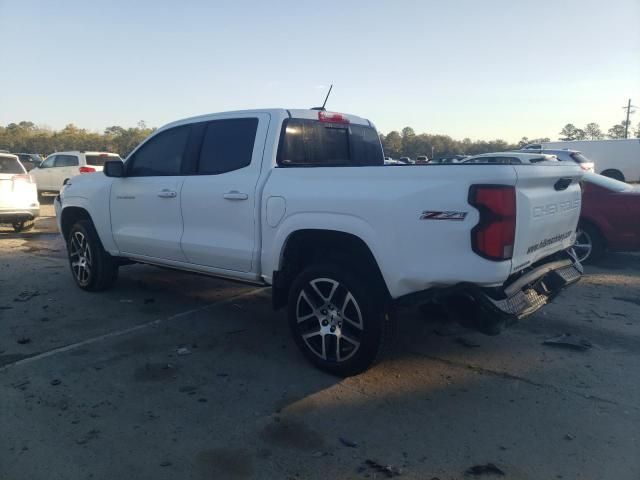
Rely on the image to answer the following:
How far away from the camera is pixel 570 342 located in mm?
4570

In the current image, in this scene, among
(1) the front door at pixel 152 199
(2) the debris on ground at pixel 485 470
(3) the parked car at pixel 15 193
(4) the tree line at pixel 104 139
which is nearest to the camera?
(2) the debris on ground at pixel 485 470

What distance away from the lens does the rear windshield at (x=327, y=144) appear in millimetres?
4555

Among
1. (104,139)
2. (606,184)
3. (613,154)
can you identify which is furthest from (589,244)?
(104,139)

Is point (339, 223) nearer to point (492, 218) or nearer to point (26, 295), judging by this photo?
point (492, 218)

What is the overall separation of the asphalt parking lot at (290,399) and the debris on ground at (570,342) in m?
0.06

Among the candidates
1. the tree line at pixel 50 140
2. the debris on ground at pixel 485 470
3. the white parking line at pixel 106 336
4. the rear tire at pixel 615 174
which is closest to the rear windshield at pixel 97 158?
the white parking line at pixel 106 336

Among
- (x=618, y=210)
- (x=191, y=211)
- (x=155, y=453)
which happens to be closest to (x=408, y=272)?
(x=155, y=453)

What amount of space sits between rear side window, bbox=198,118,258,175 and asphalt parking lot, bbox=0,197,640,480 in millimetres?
1578

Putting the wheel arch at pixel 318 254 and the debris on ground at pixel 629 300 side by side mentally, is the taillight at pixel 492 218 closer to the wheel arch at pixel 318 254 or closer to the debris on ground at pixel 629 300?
the wheel arch at pixel 318 254

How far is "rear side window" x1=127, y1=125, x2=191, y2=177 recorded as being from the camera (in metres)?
5.17

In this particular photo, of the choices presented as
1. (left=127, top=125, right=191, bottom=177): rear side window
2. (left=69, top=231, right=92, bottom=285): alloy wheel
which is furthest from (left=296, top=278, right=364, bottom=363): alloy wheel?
(left=69, top=231, right=92, bottom=285): alloy wheel

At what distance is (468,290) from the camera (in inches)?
131

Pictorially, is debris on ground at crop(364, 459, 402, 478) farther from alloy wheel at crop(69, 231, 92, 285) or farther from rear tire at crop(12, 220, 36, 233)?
rear tire at crop(12, 220, 36, 233)

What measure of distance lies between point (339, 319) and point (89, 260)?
3708 millimetres
